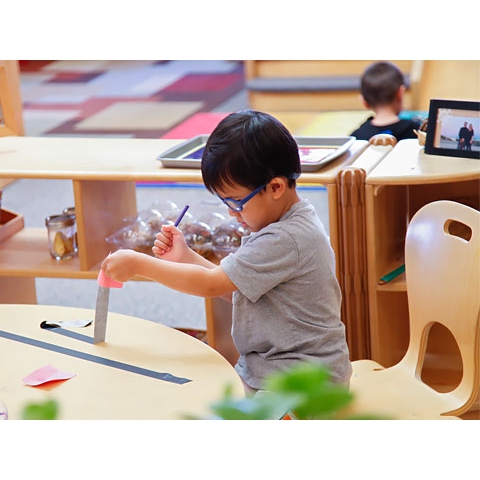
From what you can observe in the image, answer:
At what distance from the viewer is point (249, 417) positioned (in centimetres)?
69

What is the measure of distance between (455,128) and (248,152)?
3.06ft

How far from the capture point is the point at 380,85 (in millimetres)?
3650

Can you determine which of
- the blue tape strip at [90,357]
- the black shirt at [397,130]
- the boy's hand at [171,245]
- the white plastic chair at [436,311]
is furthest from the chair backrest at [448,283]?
the black shirt at [397,130]

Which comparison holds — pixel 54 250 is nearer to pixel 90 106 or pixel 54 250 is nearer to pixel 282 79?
pixel 282 79

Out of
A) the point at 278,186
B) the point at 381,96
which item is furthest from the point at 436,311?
the point at 381,96

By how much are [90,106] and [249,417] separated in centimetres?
699

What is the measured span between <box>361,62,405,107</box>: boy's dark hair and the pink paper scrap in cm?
242

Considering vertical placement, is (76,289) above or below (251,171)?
Result: below

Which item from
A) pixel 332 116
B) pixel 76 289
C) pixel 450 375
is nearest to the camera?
pixel 450 375

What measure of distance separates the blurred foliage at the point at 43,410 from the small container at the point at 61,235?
1.99 metres

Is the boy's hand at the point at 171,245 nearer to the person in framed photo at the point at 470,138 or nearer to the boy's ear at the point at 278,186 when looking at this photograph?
the boy's ear at the point at 278,186

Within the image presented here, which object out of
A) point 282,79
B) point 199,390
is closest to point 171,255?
point 199,390

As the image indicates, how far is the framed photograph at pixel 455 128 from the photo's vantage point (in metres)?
2.33

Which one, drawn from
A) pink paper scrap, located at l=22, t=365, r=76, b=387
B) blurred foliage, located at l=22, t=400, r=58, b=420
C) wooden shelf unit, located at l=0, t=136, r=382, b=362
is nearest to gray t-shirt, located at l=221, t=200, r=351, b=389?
pink paper scrap, located at l=22, t=365, r=76, b=387
